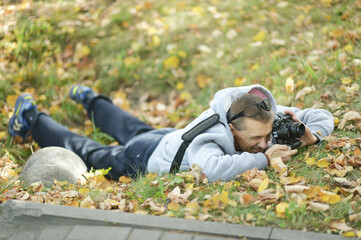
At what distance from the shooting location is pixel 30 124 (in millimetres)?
4832

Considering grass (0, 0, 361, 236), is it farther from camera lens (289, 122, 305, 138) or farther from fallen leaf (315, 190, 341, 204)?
fallen leaf (315, 190, 341, 204)

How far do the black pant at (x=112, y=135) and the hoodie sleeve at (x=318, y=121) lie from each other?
50.6 inches

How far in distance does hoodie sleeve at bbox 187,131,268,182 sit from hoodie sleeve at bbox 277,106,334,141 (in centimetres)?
67

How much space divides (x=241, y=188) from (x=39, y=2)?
5.36m

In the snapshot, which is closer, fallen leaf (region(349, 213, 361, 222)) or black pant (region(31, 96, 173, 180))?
fallen leaf (region(349, 213, 361, 222))

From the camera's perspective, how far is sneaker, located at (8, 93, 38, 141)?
15.8 feet

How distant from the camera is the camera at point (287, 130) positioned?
10.6 feet

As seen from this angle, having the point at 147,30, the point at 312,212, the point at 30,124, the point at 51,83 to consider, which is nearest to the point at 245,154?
the point at 312,212

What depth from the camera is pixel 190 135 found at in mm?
3305

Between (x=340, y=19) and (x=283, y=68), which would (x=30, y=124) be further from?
(x=340, y=19)

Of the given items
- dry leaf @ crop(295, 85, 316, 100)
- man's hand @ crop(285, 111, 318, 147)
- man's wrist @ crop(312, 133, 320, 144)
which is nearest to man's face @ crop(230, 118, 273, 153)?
man's hand @ crop(285, 111, 318, 147)

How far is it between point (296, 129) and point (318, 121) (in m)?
0.55

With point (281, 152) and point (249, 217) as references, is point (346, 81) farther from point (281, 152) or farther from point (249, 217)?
point (249, 217)

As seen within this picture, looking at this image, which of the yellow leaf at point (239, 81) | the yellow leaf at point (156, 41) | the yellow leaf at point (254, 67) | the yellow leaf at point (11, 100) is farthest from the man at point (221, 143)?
the yellow leaf at point (156, 41)
